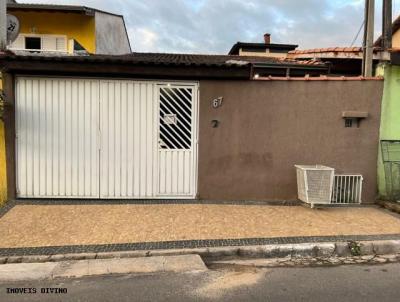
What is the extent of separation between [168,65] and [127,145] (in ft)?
6.19

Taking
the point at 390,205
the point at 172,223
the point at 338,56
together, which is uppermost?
the point at 338,56

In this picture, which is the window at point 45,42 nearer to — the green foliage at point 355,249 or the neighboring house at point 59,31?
the neighboring house at point 59,31

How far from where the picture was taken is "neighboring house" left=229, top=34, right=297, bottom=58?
2653cm

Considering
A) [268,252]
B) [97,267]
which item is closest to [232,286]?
[268,252]

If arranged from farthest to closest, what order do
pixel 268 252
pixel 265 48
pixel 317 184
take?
pixel 265 48 → pixel 317 184 → pixel 268 252

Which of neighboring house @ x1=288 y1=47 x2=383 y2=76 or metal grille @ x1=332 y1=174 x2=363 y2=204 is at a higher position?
neighboring house @ x1=288 y1=47 x2=383 y2=76

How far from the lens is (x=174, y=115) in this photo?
8.23 m

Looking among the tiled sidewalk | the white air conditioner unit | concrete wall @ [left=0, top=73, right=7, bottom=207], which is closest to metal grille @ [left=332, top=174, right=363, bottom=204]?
the tiled sidewalk

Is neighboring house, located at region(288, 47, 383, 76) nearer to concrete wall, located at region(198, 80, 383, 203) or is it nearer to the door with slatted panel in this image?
concrete wall, located at region(198, 80, 383, 203)

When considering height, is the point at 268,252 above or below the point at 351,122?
below

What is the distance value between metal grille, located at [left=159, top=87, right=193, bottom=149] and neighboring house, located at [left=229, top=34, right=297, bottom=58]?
19.2 metres

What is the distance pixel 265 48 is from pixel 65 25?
51.9 feet

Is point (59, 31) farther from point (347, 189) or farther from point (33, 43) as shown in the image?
point (347, 189)

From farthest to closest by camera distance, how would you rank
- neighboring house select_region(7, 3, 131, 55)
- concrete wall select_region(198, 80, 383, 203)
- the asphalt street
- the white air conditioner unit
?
neighboring house select_region(7, 3, 131, 55)
concrete wall select_region(198, 80, 383, 203)
the white air conditioner unit
the asphalt street
